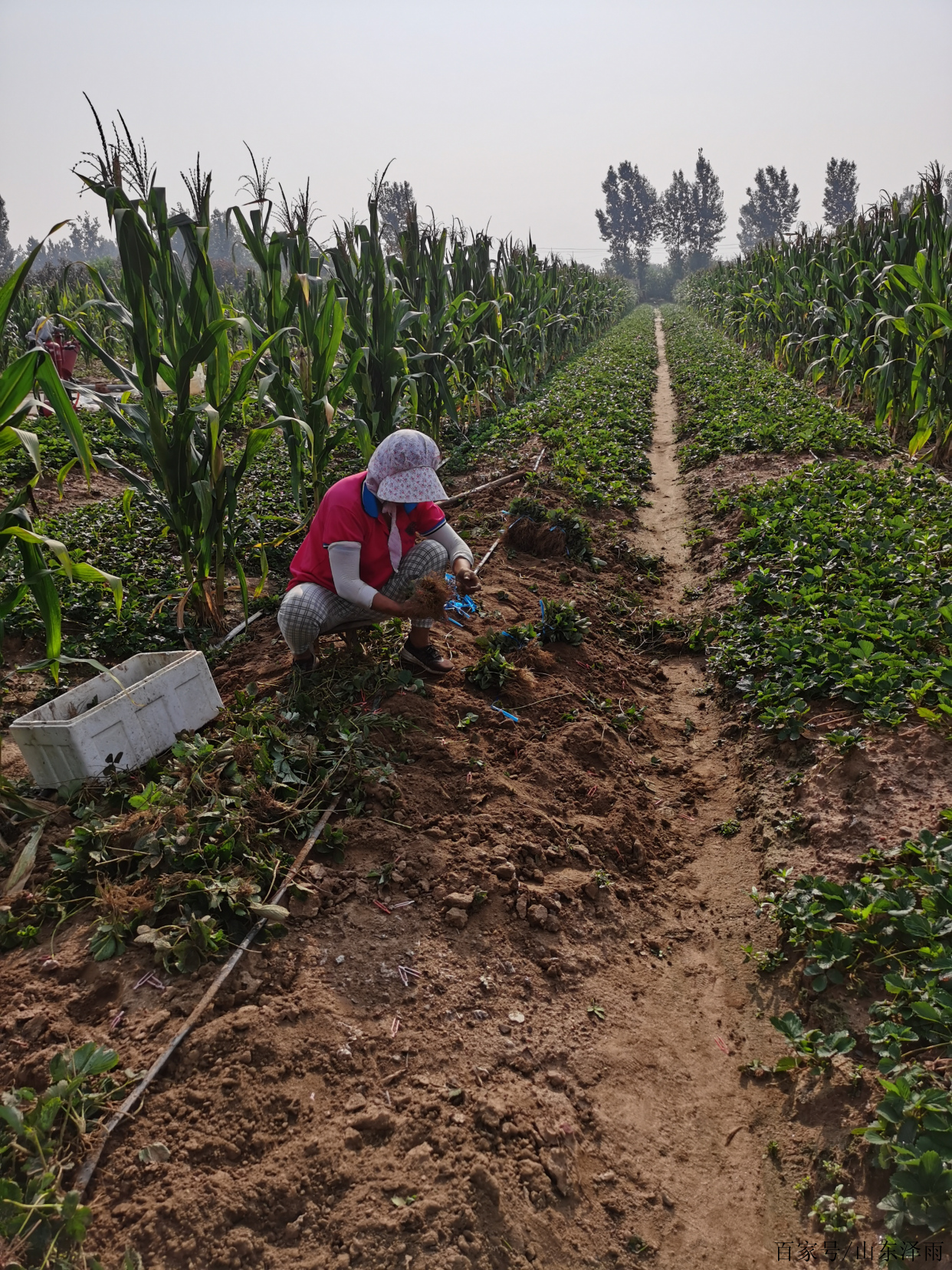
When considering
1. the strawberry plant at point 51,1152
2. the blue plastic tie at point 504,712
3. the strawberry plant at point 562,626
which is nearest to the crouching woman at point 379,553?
the blue plastic tie at point 504,712

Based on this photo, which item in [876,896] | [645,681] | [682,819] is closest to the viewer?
[876,896]

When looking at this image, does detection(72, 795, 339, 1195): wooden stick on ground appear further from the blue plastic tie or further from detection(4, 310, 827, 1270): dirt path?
the blue plastic tie

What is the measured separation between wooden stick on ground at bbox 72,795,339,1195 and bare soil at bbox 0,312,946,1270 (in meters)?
0.03

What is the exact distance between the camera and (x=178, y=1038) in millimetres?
2008

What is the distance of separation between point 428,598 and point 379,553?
1.36ft

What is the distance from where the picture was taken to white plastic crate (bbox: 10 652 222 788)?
2740 mm

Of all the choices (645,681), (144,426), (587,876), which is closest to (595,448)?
(645,681)

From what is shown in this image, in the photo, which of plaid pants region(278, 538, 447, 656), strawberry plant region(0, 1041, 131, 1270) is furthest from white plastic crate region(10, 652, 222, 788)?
strawberry plant region(0, 1041, 131, 1270)

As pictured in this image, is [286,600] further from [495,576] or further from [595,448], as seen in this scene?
[595,448]

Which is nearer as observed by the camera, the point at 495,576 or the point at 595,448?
the point at 495,576

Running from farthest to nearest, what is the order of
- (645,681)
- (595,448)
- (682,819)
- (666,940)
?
1. (595,448)
2. (645,681)
3. (682,819)
4. (666,940)

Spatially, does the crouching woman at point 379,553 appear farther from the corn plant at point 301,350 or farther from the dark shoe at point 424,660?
the corn plant at point 301,350

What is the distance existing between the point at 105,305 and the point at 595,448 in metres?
5.56

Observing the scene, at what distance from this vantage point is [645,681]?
4.37 metres
